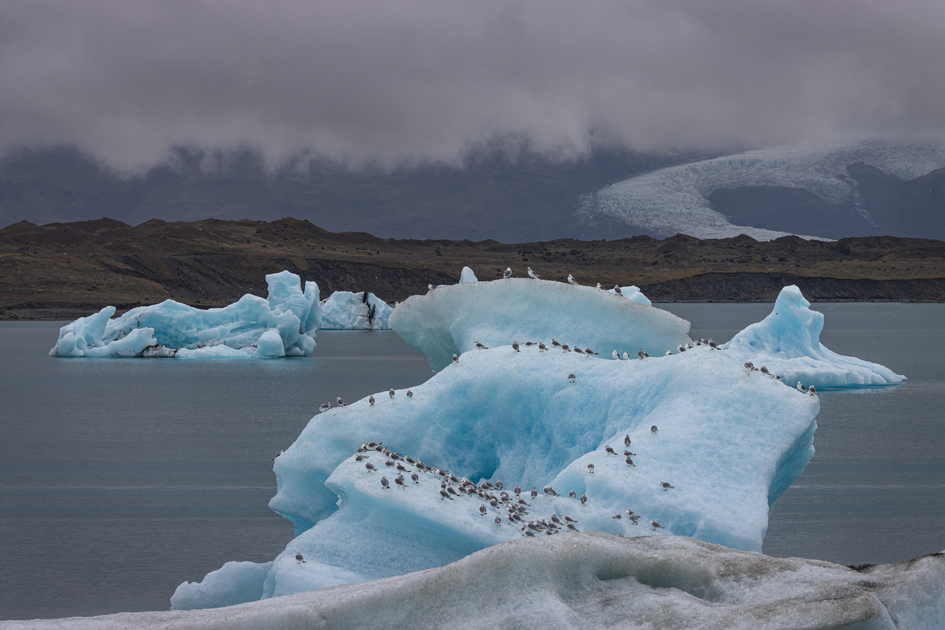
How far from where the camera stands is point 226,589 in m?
7.38

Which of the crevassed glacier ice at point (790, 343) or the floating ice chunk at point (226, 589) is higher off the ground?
the crevassed glacier ice at point (790, 343)

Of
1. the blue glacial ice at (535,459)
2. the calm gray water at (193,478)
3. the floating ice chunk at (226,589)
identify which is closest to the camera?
the blue glacial ice at (535,459)

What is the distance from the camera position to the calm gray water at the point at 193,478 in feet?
32.8

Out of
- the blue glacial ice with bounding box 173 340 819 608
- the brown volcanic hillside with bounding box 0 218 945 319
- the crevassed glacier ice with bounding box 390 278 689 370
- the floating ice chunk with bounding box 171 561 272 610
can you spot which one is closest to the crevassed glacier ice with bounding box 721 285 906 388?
the crevassed glacier ice with bounding box 390 278 689 370

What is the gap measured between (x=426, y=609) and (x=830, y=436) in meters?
17.3

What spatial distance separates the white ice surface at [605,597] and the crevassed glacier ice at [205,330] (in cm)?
3362

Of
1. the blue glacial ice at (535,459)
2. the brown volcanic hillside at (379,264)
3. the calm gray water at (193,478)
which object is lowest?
the calm gray water at (193,478)

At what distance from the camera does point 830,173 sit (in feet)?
528

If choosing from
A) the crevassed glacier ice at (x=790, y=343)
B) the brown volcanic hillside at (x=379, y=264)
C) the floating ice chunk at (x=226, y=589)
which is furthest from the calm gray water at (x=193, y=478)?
the brown volcanic hillside at (x=379, y=264)

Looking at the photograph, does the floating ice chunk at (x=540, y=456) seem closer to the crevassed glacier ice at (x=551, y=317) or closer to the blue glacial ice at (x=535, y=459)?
the blue glacial ice at (x=535, y=459)

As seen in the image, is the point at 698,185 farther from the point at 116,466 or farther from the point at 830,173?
the point at 116,466

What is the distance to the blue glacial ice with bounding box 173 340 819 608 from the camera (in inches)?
274

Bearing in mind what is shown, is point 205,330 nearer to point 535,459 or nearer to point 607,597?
point 535,459

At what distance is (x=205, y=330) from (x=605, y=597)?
36.4 meters
